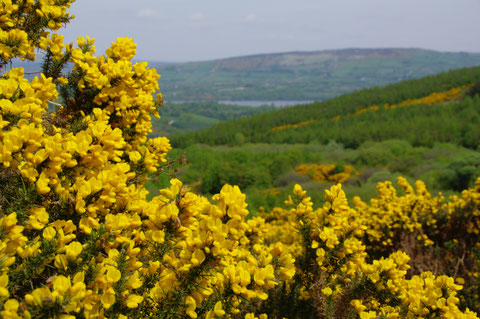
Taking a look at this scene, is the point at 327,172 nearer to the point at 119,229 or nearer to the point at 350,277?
the point at 350,277

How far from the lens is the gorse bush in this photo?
5.06 feet

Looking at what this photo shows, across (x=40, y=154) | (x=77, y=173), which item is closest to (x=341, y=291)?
(x=77, y=173)

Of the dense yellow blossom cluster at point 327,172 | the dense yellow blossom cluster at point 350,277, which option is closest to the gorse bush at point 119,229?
the dense yellow blossom cluster at point 350,277

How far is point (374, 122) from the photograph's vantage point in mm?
63156

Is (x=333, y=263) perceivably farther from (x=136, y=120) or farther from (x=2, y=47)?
(x=2, y=47)

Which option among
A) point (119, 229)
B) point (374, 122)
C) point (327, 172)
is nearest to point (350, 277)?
point (119, 229)

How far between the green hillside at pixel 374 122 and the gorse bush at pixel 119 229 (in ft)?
85.4

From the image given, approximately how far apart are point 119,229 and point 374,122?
221 ft

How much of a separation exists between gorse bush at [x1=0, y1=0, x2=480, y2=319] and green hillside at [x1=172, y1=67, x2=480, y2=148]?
85.4 ft

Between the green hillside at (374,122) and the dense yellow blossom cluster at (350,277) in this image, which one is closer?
the dense yellow blossom cluster at (350,277)

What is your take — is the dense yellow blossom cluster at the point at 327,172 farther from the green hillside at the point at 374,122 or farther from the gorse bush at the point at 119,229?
the gorse bush at the point at 119,229

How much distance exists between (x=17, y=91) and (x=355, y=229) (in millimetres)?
2712

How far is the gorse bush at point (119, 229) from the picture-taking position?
60.7 inches

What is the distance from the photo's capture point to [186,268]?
1.65m
